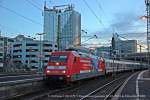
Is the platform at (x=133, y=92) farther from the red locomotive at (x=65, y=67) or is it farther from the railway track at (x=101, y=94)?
the red locomotive at (x=65, y=67)

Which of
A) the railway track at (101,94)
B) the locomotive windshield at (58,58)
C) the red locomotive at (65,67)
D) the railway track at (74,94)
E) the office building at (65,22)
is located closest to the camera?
the railway track at (74,94)

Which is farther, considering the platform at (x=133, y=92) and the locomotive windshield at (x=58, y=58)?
the locomotive windshield at (x=58, y=58)

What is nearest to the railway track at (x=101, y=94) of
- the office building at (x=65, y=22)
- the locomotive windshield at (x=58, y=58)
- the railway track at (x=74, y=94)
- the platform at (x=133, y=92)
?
the railway track at (x=74, y=94)

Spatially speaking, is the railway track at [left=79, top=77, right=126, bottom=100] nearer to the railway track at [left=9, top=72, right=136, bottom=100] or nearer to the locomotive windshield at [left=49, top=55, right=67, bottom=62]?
the railway track at [left=9, top=72, right=136, bottom=100]

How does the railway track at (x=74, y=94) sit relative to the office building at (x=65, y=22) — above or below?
below

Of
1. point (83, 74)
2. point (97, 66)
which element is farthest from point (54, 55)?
point (97, 66)

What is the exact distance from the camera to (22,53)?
468 ft

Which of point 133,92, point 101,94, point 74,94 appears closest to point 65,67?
point 74,94

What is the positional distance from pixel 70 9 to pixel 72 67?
20794 millimetres

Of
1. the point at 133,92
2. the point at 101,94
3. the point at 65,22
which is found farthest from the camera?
the point at 65,22

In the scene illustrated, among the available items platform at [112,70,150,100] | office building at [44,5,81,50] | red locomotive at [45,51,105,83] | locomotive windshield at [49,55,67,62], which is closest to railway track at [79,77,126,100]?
platform at [112,70,150,100]

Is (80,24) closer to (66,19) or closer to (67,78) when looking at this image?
(66,19)

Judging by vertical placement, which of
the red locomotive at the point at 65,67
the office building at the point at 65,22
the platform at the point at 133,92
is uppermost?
the office building at the point at 65,22

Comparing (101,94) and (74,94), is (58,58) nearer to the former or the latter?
(74,94)
